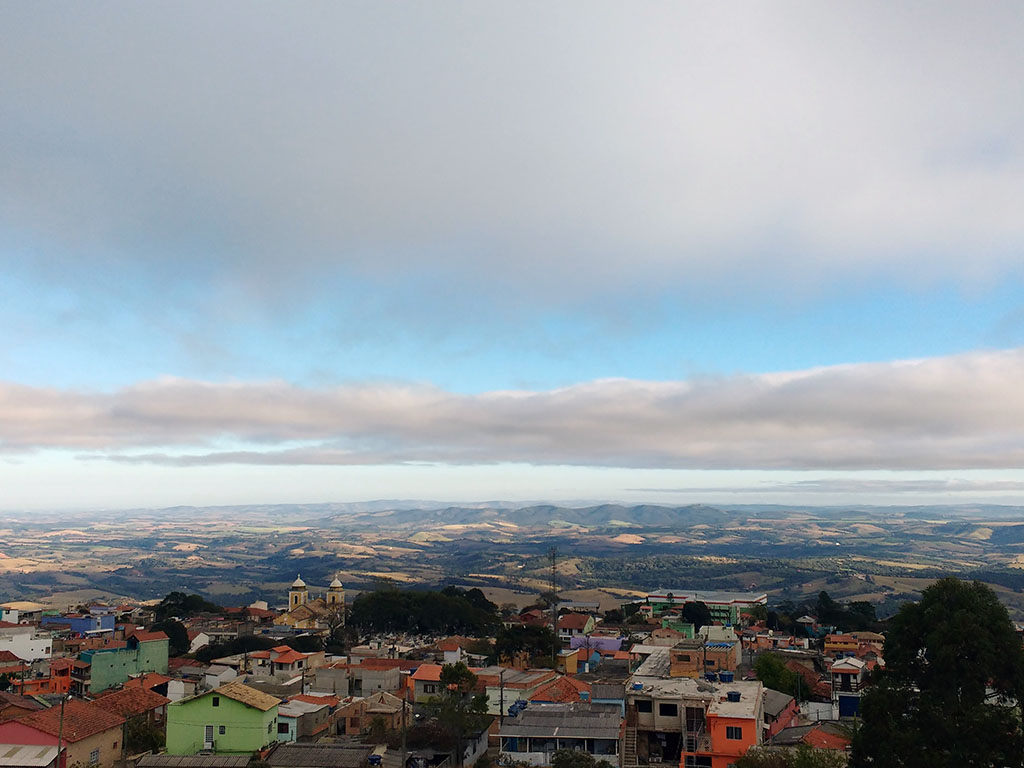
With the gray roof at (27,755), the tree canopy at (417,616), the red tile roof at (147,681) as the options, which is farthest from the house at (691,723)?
the tree canopy at (417,616)

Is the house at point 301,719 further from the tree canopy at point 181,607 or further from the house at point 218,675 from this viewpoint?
the tree canopy at point 181,607

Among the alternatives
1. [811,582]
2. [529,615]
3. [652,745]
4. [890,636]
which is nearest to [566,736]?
[652,745]

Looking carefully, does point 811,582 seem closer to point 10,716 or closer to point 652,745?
point 652,745

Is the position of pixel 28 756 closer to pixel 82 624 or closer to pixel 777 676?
pixel 777 676

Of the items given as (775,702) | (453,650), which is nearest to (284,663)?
(453,650)

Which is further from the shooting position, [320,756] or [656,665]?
[656,665]
